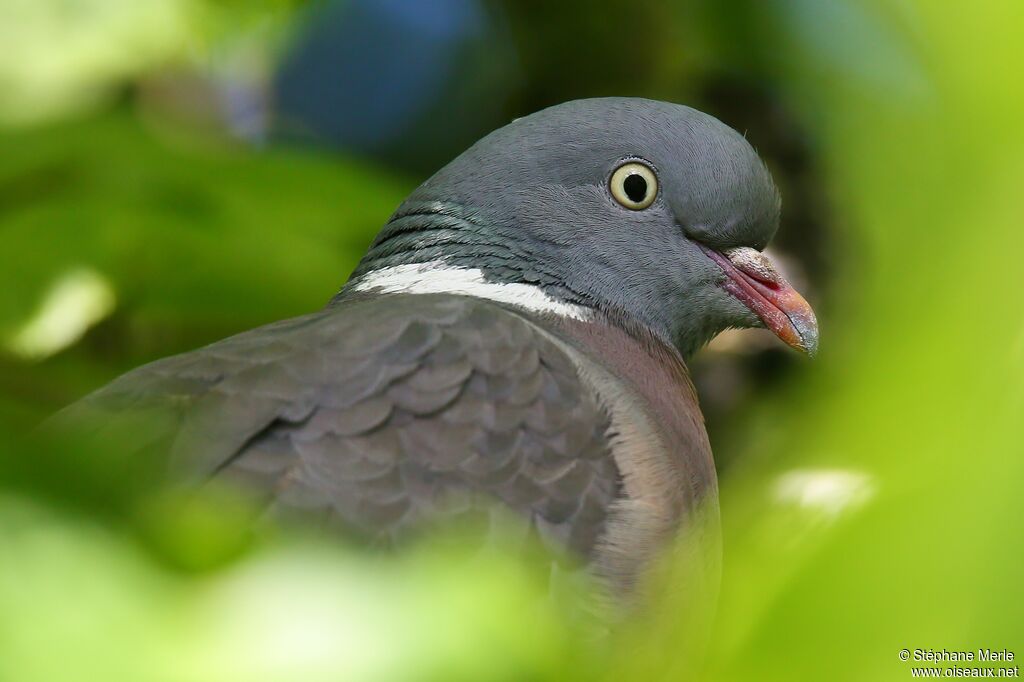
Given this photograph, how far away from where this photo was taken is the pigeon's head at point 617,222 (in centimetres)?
240

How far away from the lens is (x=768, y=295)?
2447 mm

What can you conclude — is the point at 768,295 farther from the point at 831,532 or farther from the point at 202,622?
the point at 202,622

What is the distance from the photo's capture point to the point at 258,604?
602mm

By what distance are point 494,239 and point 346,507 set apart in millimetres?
916

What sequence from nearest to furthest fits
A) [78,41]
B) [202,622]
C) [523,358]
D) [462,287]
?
1. [202,622]
2. [523,358]
3. [78,41]
4. [462,287]

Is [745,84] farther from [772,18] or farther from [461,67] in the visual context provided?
[772,18]

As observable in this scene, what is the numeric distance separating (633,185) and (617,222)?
0.08 meters

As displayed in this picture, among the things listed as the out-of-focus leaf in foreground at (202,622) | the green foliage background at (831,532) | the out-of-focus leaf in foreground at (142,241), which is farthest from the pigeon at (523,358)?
the out-of-focus leaf in foreground at (202,622)

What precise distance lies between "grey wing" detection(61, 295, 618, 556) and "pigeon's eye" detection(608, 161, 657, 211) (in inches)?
22.0

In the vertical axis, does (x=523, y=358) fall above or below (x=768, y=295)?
below

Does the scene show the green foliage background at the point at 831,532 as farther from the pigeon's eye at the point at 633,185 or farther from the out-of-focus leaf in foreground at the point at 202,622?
the pigeon's eye at the point at 633,185

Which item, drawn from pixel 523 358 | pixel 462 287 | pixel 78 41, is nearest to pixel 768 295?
pixel 462 287

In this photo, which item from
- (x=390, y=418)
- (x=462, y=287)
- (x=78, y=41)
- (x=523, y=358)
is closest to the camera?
(x=390, y=418)

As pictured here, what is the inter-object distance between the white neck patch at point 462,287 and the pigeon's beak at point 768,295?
318mm
